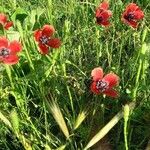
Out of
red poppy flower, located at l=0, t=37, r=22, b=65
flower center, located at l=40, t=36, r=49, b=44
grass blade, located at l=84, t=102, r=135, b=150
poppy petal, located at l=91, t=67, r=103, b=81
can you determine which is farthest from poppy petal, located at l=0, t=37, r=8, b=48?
grass blade, located at l=84, t=102, r=135, b=150

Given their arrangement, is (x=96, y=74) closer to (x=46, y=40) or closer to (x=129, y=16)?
(x=46, y=40)

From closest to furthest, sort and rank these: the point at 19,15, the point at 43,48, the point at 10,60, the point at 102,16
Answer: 1. the point at 10,60
2. the point at 43,48
3. the point at 102,16
4. the point at 19,15

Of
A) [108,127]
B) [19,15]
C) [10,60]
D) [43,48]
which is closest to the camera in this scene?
[108,127]

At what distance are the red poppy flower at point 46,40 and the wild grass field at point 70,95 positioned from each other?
0.02 metres

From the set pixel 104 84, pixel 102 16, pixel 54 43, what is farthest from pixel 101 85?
pixel 102 16

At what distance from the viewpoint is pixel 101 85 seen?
1195 millimetres

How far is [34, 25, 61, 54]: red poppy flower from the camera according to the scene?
49.7 inches

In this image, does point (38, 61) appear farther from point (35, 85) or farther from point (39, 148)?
point (39, 148)

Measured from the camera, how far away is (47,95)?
1.19m

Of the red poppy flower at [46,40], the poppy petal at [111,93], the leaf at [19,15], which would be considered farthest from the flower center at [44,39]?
the leaf at [19,15]

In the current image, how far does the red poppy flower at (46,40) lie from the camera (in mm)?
1262

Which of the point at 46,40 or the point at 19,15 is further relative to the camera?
the point at 19,15

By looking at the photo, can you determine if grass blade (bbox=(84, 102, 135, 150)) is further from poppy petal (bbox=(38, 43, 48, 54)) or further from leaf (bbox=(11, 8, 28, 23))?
leaf (bbox=(11, 8, 28, 23))

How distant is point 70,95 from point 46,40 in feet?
0.74
